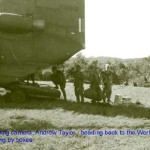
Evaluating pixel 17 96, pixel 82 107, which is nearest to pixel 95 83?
pixel 82 107

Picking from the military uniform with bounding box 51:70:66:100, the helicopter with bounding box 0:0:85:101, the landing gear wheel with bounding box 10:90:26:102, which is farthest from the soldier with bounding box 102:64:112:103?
the landing gear wheel with bounding box 10:90:26:102

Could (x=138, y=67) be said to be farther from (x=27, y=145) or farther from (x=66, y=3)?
(x=27, y=145)

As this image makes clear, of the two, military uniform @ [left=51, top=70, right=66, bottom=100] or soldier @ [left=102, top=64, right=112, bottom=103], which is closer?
soldier @ [left=102, top=64, right=112, bottom=103]

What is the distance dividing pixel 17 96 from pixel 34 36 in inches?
108

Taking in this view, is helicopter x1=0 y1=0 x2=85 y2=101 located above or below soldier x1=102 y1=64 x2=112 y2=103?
above

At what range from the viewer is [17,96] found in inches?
508

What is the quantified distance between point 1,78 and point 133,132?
672cm

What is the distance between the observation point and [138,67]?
50938 mm

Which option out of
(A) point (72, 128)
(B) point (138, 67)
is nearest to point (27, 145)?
(A) point (72, 128)

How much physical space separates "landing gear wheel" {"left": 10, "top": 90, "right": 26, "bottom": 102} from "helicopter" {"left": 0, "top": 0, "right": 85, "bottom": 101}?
0.04 metres

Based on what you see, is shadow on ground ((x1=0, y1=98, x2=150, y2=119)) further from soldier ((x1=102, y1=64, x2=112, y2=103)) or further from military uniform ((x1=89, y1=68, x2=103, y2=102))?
soldier ((x1=102, y1=64, x2=112, y2=103))

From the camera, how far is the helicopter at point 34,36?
42.6 ft

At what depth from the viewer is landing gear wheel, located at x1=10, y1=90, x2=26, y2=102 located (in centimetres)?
1287

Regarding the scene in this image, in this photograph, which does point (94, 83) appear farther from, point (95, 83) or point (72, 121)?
point (72, 121)
